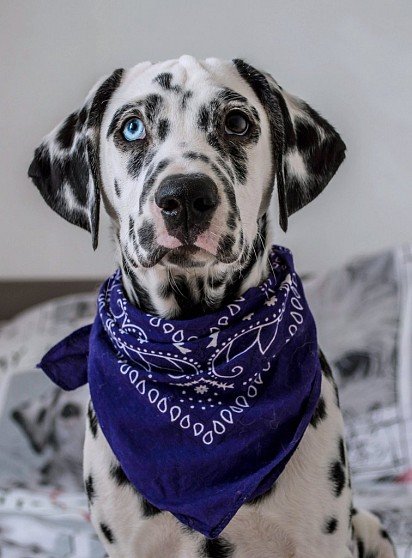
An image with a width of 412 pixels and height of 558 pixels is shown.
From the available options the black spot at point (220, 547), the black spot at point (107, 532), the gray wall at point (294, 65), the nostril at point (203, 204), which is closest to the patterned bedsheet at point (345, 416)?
the gray wall at point (294, 65)

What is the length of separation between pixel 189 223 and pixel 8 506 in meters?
1.76

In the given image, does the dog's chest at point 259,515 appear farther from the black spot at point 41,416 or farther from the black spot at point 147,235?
the black spot at point 41,416

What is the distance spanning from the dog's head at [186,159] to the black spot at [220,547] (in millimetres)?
614

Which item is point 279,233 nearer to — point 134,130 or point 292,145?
point 292,145

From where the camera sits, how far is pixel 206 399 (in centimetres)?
194

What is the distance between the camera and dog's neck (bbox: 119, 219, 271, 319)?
192 centimetres

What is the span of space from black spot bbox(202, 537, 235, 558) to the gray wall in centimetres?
239

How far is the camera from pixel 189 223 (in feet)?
5.37

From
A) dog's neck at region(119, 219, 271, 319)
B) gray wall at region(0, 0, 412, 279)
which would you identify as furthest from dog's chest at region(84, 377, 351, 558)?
gray wall at region(0, 0, 412, 279)

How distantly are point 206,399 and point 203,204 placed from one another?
0.52 meters

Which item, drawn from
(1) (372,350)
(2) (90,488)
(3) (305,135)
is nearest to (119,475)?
(2) (90,488)

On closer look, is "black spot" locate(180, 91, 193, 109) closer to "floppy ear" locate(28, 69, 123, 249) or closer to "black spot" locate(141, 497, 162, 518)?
"floppy ear" locate(28, 69, 123, 249)

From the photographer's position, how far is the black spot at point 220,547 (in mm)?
1895

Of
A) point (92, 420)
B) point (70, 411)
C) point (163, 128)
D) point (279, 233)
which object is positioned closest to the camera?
point (163, 128)
